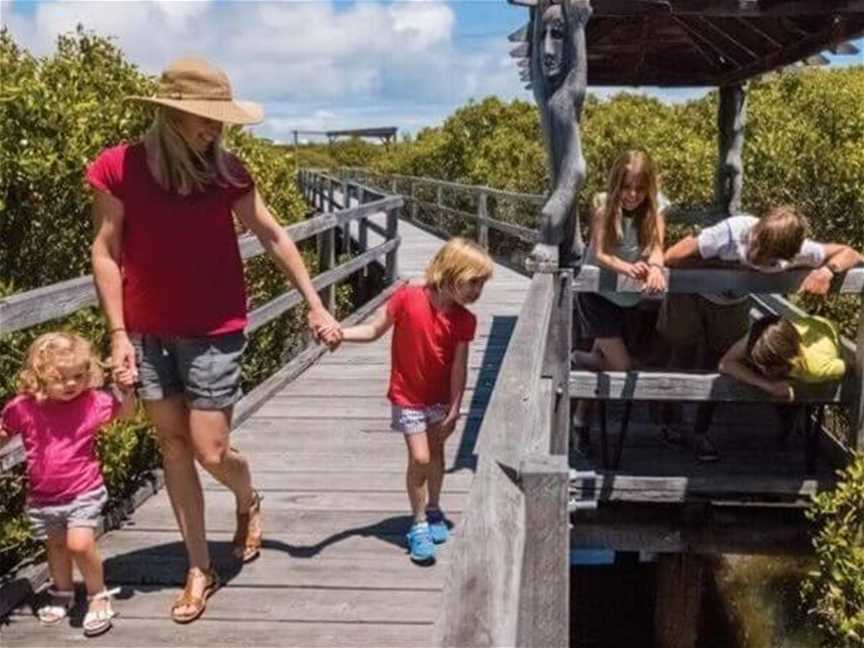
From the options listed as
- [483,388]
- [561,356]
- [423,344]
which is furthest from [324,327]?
[483,388]

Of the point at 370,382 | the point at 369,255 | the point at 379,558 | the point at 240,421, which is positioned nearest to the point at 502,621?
the point at 379,558

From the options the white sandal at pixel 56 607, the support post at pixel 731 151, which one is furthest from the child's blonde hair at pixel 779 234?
the support post at pixel 731 151

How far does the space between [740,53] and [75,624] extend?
6.89 metres

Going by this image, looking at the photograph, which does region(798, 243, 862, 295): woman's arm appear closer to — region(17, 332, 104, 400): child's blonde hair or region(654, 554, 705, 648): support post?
region(654, 554, 705, 648): support post

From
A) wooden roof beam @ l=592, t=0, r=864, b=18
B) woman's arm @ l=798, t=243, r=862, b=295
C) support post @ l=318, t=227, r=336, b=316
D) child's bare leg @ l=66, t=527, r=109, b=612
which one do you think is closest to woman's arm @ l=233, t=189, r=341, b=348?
child's bare leg @ l=66, t=527, r=109, b=612

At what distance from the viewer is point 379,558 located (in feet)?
14.3

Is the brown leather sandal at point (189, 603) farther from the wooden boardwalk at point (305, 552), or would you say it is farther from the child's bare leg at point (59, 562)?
the child's bare leg at point (59, 562)

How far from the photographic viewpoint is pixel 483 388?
7.77 m

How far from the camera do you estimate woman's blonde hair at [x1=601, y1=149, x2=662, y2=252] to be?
541 centimetres

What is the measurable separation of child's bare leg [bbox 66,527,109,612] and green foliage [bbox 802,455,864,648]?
3042 mm

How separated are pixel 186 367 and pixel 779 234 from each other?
2.63 m

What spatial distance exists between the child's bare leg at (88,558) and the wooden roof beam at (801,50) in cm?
526

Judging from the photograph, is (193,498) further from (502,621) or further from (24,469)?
(502,621)

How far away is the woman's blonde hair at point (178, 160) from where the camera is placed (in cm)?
340
